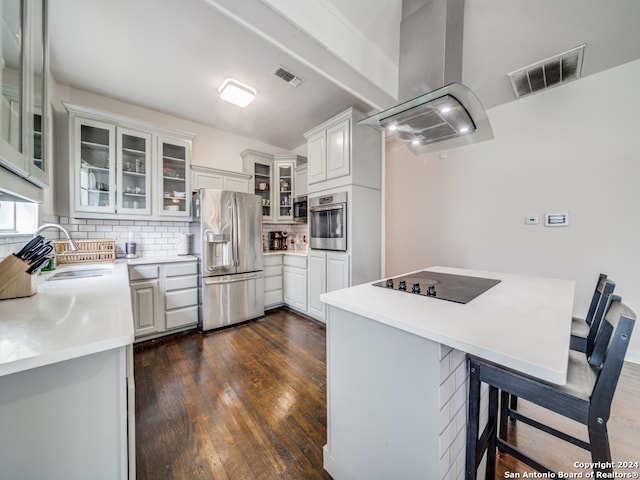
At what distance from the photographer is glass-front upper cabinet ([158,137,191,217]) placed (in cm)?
293

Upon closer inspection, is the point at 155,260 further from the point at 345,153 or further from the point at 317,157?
the point at 345,153

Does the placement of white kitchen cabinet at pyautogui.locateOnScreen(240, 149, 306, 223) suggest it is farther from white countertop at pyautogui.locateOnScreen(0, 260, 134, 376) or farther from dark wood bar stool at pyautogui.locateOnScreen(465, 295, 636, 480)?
dark wood bar stool at pyautogui.locateOnScreen(465, 295, 636, 480)

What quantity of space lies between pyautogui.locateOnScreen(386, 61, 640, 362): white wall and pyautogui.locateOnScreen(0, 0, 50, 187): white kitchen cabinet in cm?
362

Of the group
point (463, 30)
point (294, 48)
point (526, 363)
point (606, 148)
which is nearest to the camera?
point (526, 363)

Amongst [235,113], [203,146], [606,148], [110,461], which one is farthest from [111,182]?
[606,148]

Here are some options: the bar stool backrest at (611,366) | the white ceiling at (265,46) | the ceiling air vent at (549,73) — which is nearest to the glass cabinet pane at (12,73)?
the white ceiling at (265,46)

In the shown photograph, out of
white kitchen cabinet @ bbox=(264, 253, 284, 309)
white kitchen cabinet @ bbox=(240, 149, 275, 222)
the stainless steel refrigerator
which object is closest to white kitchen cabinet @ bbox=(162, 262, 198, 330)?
the stainless steel refrigerator

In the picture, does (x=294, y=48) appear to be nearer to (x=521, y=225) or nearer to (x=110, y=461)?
(x=110, y=461)

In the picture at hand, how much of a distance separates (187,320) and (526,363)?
3.11 m

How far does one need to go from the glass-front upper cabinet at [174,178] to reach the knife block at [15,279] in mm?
1896

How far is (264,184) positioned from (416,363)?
354 cm

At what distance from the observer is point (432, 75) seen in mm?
1604

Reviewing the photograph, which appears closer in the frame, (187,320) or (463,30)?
(463,30)

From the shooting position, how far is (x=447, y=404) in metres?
0.82
